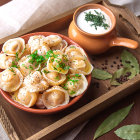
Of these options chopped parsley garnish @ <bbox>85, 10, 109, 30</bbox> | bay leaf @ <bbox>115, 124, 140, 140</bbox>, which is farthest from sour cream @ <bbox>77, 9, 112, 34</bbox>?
bay leaf @ <bbox>115, 124, 140, 140</bbox>

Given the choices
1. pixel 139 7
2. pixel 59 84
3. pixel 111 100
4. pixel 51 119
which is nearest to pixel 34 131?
pixel 51 119

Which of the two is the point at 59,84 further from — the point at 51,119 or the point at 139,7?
the point at 139,7

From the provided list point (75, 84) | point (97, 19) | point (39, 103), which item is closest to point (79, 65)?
point (75, 84)

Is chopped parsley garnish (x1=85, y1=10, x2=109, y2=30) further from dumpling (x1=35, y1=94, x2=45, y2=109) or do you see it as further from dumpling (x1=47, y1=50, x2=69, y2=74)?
dumpling (x1=35, y1=94, x2=45, y2=109)

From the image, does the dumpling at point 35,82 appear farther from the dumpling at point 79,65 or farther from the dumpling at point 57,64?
the dumpling at point 79,65

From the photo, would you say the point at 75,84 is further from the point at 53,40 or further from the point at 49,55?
the point at 53,40

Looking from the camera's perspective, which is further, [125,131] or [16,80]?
[125,131]
